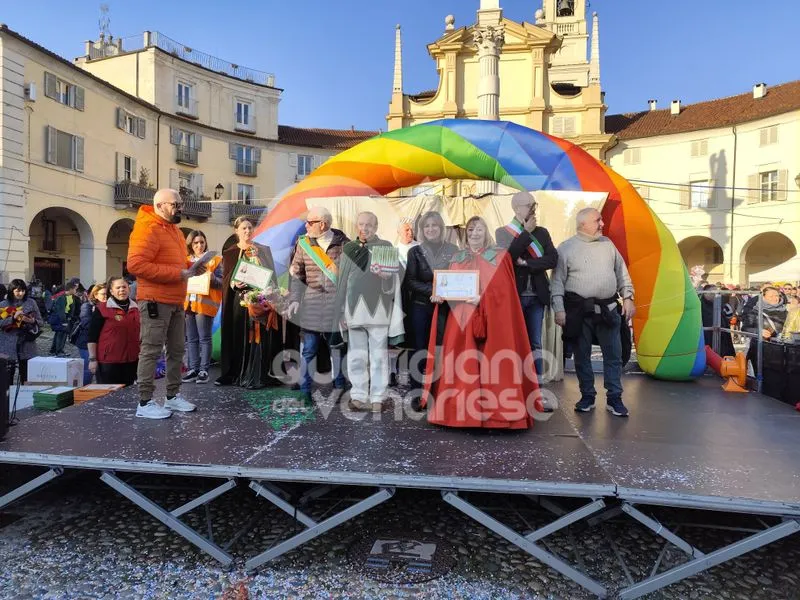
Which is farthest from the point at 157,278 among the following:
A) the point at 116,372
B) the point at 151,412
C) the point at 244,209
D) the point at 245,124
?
the point at 245,124

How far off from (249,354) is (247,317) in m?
0.38

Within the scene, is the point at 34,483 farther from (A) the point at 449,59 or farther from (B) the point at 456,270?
(A) the point at 449,59

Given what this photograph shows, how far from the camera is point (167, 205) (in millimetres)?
4000

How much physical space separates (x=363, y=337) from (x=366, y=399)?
20.7 inches

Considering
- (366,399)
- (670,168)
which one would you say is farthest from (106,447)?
(670,168)

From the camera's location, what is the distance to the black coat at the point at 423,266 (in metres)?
4.51

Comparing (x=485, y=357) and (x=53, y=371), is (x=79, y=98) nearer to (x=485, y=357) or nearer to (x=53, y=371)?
(x=53, y=371)

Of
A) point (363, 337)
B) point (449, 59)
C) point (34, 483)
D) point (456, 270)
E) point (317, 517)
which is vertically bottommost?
point (317, 517)

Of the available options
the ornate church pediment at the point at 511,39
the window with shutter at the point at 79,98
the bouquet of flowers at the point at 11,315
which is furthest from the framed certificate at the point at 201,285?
the ornate church pediment at the point at 511,39

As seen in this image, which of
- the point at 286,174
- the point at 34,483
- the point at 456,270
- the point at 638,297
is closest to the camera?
the point at 34,483

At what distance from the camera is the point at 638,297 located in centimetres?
571

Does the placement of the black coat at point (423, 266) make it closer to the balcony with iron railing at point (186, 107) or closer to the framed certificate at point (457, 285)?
the framed certificate at point (457, 285)

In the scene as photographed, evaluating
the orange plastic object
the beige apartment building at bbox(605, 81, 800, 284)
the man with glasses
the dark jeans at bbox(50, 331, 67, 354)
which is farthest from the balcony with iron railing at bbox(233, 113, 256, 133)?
the orange plastic object

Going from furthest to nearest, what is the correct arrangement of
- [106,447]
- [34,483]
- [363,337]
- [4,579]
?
[363,337] < [106,447] < [34,483] < [4,579]
